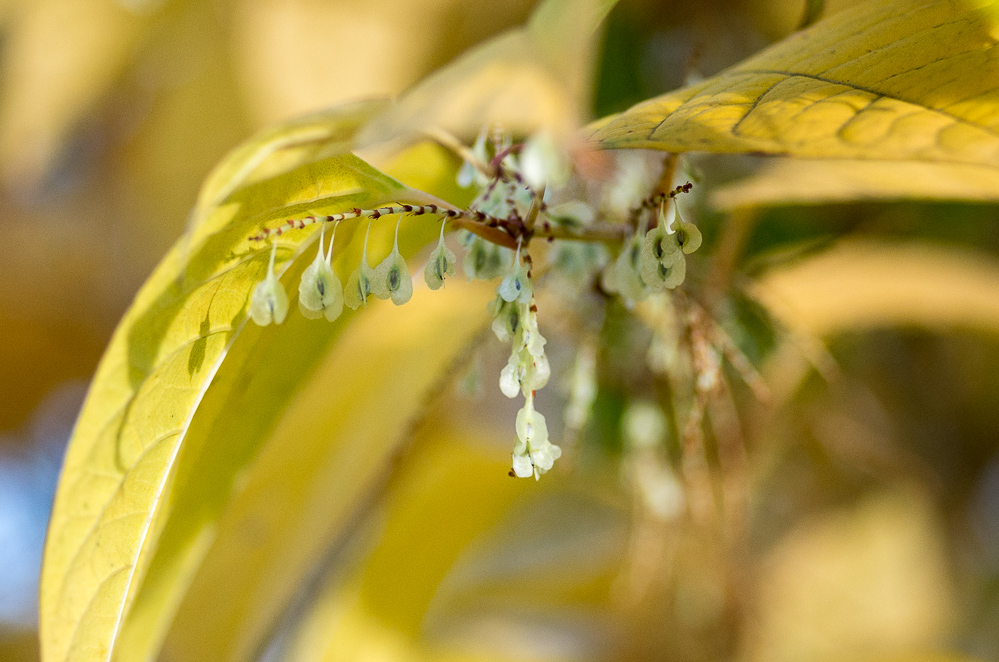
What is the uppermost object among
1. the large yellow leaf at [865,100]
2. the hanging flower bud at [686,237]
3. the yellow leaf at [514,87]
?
the large yellow leaf at [865,100]

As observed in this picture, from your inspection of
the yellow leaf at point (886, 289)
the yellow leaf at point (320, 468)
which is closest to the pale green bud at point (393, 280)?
the yellow leaf at point (320, 468)

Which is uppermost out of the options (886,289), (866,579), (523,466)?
(886,289)

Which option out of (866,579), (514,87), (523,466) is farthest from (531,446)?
(866,579)

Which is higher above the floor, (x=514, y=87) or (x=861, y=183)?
(x=861, y=183)

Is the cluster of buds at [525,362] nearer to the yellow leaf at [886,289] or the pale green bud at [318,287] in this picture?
the pale green bud at [318,287]

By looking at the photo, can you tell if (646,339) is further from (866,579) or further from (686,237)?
(866,579)

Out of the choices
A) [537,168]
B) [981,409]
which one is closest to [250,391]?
[537,168]

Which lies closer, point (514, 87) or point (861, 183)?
point (514, 87)
